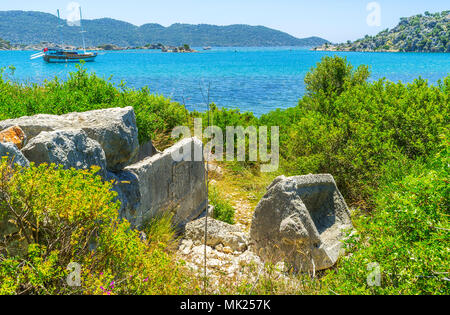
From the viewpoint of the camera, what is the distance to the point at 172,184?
18.1 feet

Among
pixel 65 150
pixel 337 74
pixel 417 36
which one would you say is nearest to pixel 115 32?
pixel 417 36

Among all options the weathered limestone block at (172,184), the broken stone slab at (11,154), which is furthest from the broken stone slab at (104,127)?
the broken stone slab at (11,154)

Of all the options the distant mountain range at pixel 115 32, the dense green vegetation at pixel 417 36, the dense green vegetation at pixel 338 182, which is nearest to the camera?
the dense green vegetation at pixel 338 182

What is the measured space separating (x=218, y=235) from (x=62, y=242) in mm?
2836

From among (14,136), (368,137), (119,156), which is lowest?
(368,137)

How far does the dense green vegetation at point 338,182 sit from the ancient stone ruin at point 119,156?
41 cm

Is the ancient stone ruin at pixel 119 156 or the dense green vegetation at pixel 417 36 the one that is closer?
the ancient stone ruin at pixel 119 156

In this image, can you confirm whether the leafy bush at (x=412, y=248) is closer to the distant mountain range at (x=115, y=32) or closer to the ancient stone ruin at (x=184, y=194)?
the ancient stone ruin at (x=184, y=194)

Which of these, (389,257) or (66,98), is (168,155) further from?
(389,257)

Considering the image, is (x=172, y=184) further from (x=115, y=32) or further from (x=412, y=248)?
(x=115, y=32)

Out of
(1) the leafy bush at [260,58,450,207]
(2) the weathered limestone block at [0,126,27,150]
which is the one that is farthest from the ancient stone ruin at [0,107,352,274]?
(1) the leafy bush at [260,58,450,207]

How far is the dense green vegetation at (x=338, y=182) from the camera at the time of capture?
8.36 ft
